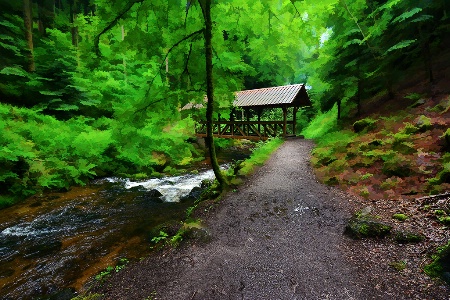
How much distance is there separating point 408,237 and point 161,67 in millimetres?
6537

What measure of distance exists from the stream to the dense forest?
144cm

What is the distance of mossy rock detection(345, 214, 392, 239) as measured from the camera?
4.21 m

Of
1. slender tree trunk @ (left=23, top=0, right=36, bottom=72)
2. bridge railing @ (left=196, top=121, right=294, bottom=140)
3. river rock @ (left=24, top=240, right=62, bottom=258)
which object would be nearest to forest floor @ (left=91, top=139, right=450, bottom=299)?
river rock @ (left=24, top=240, right=62, bottom=258)

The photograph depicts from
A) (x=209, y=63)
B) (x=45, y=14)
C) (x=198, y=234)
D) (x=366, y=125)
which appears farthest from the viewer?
(x=45, y=14)

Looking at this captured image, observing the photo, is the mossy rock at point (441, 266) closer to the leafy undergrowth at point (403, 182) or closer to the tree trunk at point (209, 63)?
the leafy undergrowth at point (403, 182)

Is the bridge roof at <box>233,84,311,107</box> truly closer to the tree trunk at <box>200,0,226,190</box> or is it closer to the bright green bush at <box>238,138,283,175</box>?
the bright green bush at <box>238,138,283,175</box>

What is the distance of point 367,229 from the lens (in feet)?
14.1

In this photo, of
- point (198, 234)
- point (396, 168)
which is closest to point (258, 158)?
point (396, 168)

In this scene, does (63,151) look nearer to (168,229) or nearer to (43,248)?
(43,248)

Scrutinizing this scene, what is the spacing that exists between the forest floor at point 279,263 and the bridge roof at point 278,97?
10373 mm

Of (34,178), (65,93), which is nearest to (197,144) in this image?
(65,93)

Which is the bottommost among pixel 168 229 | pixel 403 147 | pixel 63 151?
pixel 168 229

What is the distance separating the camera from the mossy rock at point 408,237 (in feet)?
12.7

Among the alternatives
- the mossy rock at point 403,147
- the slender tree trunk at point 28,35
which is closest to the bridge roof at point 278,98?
the mossy rock at point 403,147
